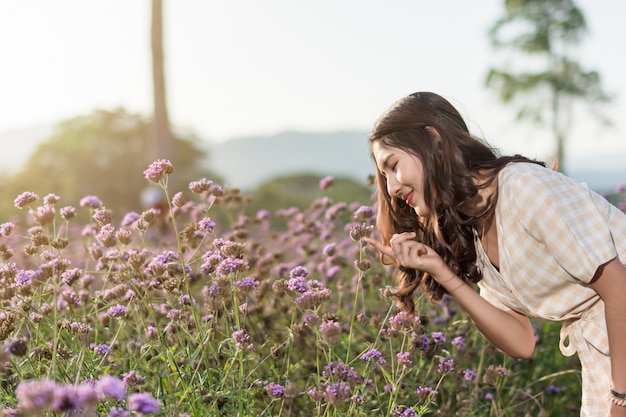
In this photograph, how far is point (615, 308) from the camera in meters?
2.05

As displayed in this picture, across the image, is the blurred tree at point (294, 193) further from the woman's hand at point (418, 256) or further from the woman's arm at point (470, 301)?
the woman's hand at point (418, 256)

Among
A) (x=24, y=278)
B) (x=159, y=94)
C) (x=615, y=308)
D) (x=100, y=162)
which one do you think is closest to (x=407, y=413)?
(x=615, y=308)

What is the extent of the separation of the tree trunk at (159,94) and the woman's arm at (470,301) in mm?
10485

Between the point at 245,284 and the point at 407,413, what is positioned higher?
the point at 245,284

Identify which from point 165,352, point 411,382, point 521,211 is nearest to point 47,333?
point 165,352

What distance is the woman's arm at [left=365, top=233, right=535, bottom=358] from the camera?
2.13 m

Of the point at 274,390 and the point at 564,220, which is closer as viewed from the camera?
the point at 564,220

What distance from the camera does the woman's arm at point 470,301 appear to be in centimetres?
213

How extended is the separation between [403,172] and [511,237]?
15.0 inches

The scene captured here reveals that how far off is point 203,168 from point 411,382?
1418 centimetres

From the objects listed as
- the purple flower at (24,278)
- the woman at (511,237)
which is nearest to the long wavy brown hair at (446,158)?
the woman at (511,237)

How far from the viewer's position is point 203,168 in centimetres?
1678

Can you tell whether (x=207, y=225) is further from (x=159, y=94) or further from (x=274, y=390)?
(x=159, y=94)

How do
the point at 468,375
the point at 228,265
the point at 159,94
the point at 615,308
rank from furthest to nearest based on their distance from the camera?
the point at 159,94 < the point at 468,375 < the point at 228,265 < the point at 615,308
